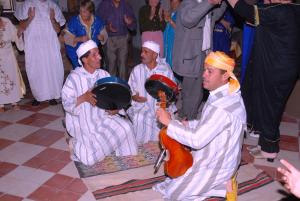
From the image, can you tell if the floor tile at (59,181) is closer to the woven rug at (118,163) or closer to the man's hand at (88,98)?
the woven rug at (118,163)

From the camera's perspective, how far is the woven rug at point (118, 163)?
153 inches

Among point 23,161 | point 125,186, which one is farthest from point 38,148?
point 125,186

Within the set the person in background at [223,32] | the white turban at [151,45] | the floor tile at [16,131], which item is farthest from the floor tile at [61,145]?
the person in background at [223,32]

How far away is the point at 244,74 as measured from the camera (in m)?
4.85

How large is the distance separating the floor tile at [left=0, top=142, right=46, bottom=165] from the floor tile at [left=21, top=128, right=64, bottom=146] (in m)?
0.11

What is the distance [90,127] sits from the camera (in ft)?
13.5

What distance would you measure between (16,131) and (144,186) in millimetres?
2358

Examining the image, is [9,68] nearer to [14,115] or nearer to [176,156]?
[14,115]

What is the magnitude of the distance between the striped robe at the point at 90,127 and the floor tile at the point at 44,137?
0.57 meters

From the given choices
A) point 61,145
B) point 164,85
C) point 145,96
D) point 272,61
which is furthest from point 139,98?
point 272,61

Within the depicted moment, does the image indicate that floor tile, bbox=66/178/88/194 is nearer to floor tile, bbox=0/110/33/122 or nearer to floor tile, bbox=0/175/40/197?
floor tile, bbox=0/175/40/197

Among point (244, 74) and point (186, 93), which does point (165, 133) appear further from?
point (244, 74)

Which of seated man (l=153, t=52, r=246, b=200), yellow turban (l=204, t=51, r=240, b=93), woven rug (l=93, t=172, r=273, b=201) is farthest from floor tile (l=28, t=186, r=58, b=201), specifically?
yellow turban (l=204, t=51, r=240, b=93)

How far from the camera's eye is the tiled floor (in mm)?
3525
